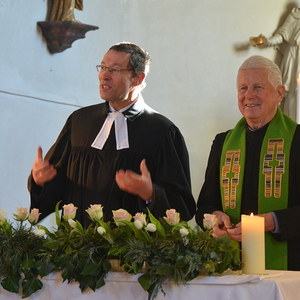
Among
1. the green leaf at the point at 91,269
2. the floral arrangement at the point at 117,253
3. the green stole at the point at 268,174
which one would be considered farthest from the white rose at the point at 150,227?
the green stole at the point at 268,174

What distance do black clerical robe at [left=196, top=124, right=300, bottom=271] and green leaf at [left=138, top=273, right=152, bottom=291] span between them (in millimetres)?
1077

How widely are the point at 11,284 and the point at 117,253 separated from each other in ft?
1.61

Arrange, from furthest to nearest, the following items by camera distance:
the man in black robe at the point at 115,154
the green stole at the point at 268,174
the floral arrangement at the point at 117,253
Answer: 1. the man in black robe at the point at 115,154
2. the green stole at the point at 268,174
3. the floral arrangement at the point at 117,253

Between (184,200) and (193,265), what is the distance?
4.65 ft

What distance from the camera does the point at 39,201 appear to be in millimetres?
3932

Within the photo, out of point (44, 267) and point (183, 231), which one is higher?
point (183, 231)

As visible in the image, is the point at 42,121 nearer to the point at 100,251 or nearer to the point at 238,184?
the point at 238,184

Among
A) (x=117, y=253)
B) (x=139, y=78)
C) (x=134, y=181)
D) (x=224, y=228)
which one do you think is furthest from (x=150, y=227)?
(x=139, y=78)

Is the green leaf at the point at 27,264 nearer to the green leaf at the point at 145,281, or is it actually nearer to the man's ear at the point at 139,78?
the green leaf at the point at 145,281

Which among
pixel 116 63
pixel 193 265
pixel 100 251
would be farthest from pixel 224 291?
pixel 116 63

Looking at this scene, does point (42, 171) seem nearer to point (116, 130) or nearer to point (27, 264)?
point (116, 130)

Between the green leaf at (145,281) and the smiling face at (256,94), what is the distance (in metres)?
1.47

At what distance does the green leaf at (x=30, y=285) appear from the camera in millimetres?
2649

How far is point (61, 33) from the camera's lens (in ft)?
20.1
